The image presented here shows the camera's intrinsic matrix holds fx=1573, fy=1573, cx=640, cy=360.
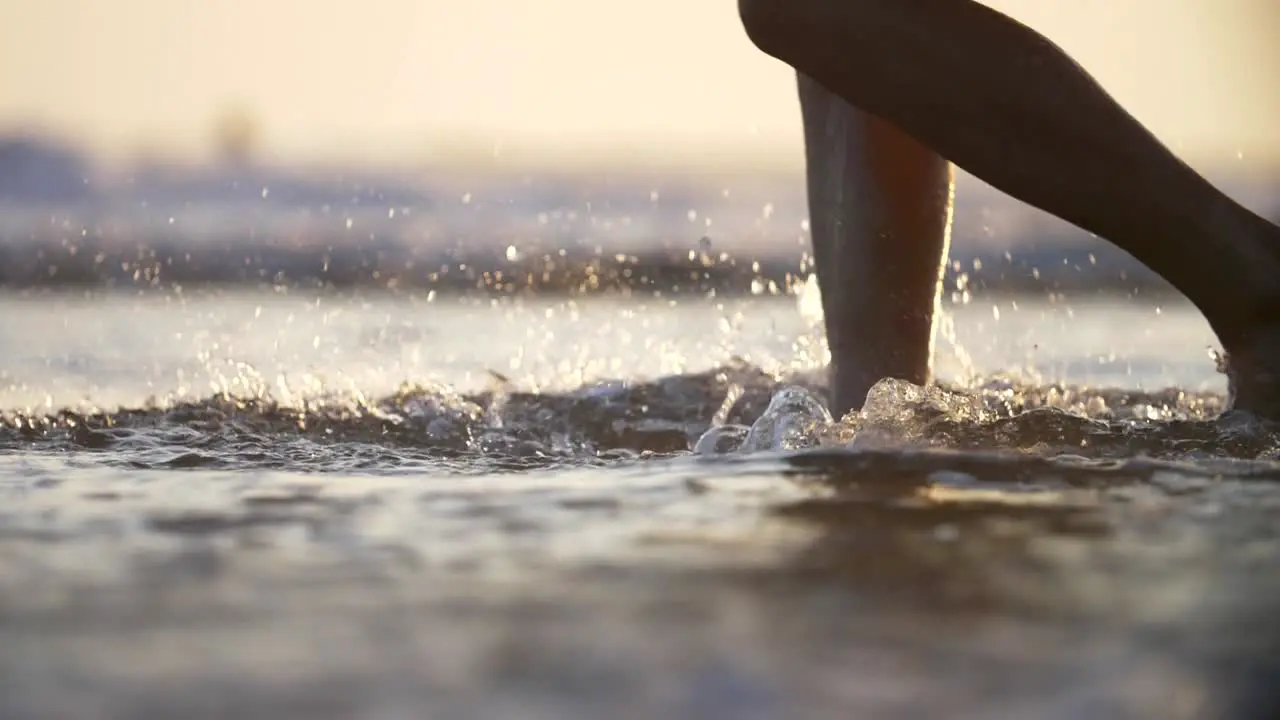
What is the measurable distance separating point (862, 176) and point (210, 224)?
23.1 feet

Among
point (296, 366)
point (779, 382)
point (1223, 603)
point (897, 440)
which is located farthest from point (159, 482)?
point (296, 366)

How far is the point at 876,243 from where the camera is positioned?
6.77ft

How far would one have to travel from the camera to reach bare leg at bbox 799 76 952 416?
2033 millimetres

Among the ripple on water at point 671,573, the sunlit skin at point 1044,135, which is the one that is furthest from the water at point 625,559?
the sunlit skin at point 1044,135

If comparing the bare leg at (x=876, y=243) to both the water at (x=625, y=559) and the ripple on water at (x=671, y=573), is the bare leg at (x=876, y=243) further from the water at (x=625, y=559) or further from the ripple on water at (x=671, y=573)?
the ripple on water at (x=671, y=573)

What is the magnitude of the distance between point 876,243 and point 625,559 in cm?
108

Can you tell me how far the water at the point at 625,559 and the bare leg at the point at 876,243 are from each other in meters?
0.17

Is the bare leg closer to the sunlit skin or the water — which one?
the water

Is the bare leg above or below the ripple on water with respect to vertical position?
above

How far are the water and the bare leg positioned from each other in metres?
0.17

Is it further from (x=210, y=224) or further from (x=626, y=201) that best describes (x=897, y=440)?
(x=626, y=201)

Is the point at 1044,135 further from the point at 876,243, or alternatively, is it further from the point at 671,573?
the point at 671,573

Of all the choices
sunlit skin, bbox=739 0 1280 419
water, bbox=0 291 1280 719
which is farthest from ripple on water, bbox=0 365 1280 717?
sunlit skin, bbox=739 0 1280 419

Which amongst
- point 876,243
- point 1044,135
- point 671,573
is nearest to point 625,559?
point 671,573
